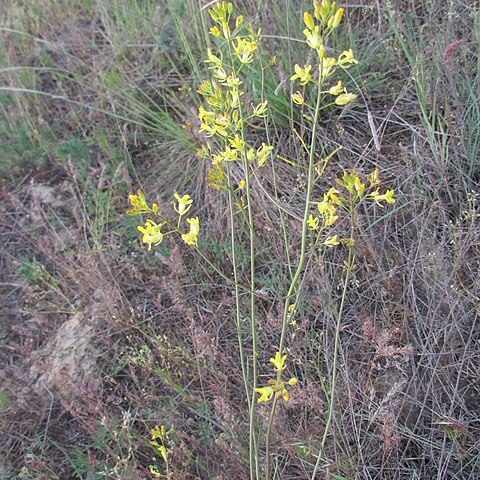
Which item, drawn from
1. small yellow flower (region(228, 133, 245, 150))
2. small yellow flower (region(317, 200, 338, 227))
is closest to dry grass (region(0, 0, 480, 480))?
small yellow flower (region(317, 200, 338, 227))

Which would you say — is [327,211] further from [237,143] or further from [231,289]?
[231,289]

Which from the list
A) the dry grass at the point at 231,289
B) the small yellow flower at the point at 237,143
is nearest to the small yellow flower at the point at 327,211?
the small yellow flower at the point at 237,143

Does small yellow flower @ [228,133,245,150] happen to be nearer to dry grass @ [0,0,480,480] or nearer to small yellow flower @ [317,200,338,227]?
small yellow flower @ [317,200,338,227]

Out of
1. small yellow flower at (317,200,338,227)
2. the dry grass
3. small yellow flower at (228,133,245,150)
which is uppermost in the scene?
small yellow flower at (228,133,245,150)

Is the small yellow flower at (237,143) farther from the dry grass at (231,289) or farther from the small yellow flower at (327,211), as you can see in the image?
the dry grass at (231,289)

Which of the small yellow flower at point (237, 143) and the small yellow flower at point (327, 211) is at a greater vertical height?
the small yellow flower at point (237, 143)

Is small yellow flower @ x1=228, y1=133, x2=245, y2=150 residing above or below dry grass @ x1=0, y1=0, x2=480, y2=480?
above

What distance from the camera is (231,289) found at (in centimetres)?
236

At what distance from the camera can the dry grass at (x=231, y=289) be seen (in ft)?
6.26

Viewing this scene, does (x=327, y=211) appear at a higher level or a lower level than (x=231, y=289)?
higher

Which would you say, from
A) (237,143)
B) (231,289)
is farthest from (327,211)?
(231,289)

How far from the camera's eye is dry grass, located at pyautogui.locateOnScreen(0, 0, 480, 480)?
191cm

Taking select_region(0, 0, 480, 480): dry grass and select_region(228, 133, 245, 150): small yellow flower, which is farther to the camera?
select_region(0, 0, 480, 480): dry grass

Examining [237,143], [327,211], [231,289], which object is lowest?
[231,289]
